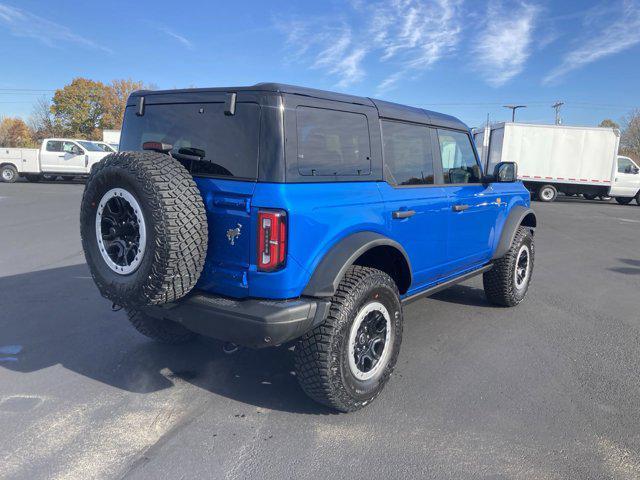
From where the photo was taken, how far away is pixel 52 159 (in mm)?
21234

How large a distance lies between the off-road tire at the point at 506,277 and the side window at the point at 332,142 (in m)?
2.52

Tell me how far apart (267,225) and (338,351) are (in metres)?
0.91

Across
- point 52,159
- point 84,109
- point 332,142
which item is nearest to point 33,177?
point 52,159

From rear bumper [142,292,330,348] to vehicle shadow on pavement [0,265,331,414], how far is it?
733 mm

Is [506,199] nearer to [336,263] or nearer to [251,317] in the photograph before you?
[336,263]

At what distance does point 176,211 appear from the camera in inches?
104

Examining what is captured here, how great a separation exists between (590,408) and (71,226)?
10.3m

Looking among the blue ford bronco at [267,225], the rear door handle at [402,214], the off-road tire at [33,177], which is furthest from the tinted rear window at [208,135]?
the off-road tire at [33,177]

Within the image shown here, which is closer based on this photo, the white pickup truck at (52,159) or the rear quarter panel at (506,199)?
the rear quarter panel at (506,199)

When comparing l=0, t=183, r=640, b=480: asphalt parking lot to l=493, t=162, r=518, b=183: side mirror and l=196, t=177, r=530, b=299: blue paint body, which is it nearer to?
l=196, t=177, r=530, b=299: blue paint body

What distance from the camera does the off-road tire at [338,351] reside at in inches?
115

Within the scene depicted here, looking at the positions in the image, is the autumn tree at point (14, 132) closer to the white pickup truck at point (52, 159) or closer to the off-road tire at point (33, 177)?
the off-road tire at point (33, 177)

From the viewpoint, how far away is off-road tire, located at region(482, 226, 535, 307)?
5203 millimetres

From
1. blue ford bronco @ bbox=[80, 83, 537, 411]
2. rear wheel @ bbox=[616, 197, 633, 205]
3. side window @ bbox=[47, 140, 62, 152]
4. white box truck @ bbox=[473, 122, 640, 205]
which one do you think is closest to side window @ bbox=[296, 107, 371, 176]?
blue ford bronco @ bbox=[80, 83, 537, 411]
